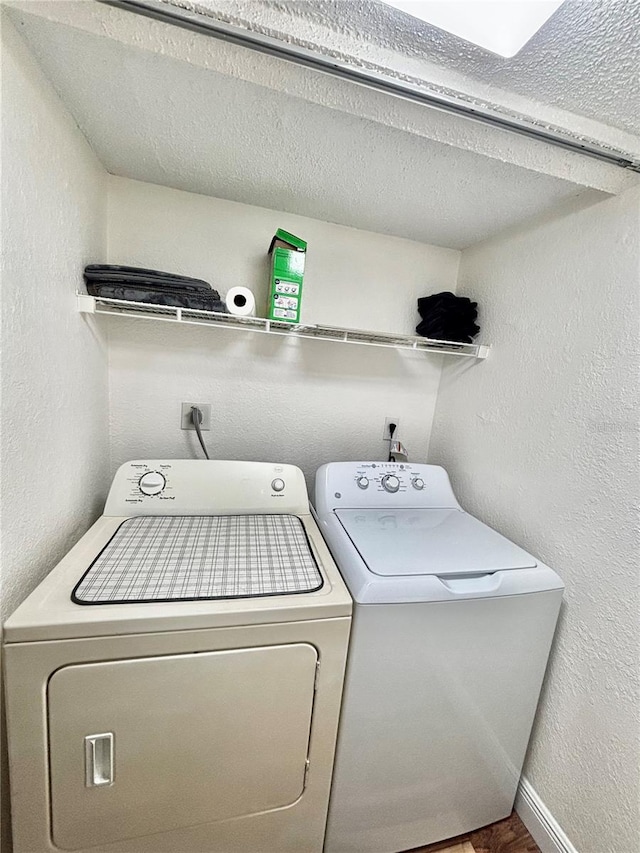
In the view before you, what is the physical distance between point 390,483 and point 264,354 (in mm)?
810

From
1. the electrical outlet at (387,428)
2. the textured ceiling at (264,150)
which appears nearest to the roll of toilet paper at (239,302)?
the textured ceiling at (264,150)

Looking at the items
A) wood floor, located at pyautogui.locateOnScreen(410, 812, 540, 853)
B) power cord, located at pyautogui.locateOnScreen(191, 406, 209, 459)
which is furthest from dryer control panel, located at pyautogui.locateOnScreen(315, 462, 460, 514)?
wood floor, located at pyautogui.locateOnScreen(410, 812, 540, 853)

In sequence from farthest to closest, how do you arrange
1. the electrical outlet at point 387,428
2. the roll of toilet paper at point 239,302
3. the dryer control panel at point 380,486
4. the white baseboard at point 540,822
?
the electrical outlet at point 387,428, the dryer control panel at point 380,486, the roll of toilet paper at point 239,302, the white baseboard at point 540,822

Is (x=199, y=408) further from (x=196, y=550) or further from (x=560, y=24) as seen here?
(x=560, y=24)

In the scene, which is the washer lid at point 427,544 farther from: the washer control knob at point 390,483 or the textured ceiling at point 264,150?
the textured ceiling at point 264,150

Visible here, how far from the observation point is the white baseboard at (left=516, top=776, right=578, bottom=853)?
105cm

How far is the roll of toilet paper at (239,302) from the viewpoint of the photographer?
1.22m

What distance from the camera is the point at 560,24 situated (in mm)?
649

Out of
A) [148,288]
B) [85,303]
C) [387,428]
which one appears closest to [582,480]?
[387,428]

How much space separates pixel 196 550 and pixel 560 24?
1.47 m

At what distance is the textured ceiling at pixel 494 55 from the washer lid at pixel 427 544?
3.93 feet

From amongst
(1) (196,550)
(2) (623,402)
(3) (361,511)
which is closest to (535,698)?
(3) (361,511)

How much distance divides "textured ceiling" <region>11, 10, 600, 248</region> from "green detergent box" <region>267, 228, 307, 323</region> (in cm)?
22

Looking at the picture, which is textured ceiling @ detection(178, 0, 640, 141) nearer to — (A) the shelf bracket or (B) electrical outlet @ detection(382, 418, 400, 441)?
(A) the shelf bracket
